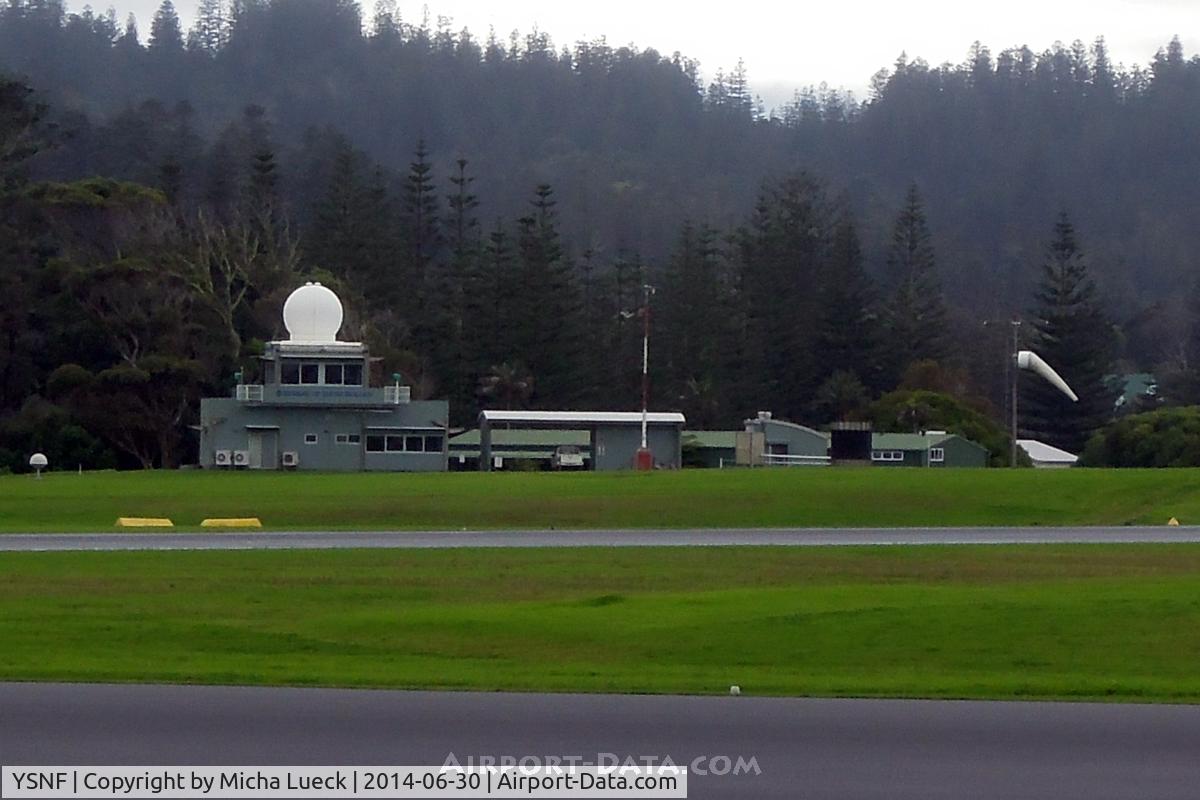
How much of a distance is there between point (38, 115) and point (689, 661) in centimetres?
8098

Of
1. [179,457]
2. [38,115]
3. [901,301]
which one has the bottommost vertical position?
[179,457]

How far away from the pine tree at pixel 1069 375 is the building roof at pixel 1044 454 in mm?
7078

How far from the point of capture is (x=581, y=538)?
33594 mm

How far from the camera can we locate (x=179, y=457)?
246 ft

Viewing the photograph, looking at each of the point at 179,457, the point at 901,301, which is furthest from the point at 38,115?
the point at 901,301

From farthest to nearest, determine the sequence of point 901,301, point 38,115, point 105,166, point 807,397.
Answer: point 105,166 < point 901,301 < point 807,397 < point 38,115

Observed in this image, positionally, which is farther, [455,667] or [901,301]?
[901,301]

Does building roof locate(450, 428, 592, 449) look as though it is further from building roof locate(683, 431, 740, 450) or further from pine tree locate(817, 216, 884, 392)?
pine tree locate(817, 216, 884, 392)

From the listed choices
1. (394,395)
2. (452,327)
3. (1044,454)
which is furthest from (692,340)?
(394,395)

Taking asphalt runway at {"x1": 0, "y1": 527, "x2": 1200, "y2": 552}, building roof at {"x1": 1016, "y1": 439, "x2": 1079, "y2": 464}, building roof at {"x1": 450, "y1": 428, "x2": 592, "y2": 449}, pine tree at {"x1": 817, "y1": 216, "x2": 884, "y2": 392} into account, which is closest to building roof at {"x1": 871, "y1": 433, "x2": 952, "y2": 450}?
building roof at {"x1": 1016, "y1": 439, "x2": 1079, "y2": 464}

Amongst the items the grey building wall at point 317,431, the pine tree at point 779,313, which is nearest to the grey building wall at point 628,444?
the grey building wall at point 317,431

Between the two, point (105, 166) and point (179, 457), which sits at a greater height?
point (105, 166)

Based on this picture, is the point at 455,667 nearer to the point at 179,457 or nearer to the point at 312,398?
the point at 312,398

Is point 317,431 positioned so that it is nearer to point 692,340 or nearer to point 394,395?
point 394,395
